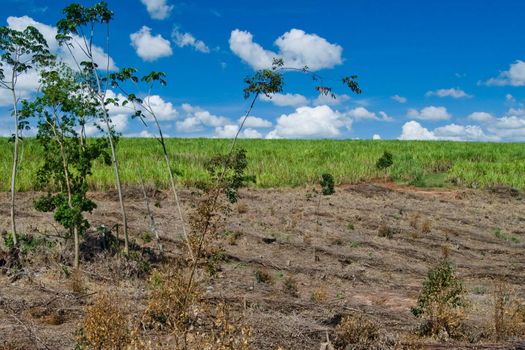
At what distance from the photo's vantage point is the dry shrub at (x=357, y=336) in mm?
6062

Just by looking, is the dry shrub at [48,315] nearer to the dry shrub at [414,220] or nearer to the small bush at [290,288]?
the small bush at [290,288]

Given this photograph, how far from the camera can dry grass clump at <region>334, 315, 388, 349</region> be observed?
19.9 feet

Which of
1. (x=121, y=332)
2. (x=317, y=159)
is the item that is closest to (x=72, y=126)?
(x=121, y=332)

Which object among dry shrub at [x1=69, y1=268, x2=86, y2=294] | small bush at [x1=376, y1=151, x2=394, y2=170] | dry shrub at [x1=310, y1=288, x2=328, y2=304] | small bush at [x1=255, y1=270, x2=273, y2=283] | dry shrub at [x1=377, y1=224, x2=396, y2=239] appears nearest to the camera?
dry shrub at [x1=69, y1=268, x2=86, y2=294]

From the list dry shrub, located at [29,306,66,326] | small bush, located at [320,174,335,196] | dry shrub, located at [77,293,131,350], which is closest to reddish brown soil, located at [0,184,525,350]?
dry shrub, located at [29,306,66,326]

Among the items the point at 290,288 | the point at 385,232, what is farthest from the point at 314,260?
the point at 385,232

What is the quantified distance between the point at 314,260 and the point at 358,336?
14.7ft

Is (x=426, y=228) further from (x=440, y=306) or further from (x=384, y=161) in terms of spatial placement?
(x=384, y=161)

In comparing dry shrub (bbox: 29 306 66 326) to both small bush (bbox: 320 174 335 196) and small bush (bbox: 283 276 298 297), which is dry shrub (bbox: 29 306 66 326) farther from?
small bush (bbox: 320 174 335 196)

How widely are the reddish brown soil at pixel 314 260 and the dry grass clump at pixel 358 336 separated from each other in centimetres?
26

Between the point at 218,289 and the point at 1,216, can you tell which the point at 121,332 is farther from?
the point at 1,216

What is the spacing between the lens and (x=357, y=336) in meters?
6.09

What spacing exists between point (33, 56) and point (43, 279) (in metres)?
3.57

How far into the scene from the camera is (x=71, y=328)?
21.0 ft
